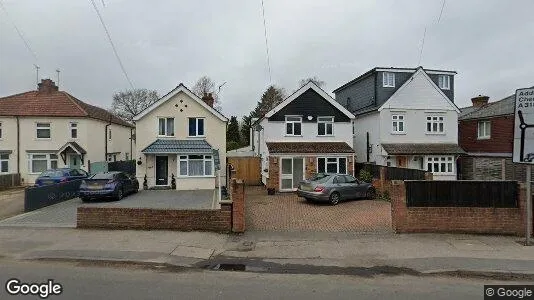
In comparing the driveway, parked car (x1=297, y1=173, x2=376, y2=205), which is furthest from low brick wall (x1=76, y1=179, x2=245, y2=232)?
parked car (x1=297, y1=173, x2=376, y2=205)

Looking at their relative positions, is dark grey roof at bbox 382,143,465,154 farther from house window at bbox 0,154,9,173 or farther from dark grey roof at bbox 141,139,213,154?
house window at bbox 0,154,9,173

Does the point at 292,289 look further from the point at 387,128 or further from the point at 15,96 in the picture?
the point at 15,96

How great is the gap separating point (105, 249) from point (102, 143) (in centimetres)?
2463

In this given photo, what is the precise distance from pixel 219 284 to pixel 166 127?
18.5 m

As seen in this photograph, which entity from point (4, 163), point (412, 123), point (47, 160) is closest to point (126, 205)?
point (47, 160)

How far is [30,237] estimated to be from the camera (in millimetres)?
10211

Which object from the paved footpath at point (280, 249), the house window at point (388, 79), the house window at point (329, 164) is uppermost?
the house window at point (388, 79)

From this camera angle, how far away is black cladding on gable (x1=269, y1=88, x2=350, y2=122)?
23938 millimetres

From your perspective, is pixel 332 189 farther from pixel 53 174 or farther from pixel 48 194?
pixel 53 174

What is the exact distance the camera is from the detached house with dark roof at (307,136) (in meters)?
22.5

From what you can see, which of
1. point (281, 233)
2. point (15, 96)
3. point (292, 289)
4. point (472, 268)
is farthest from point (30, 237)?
point (15, 96)

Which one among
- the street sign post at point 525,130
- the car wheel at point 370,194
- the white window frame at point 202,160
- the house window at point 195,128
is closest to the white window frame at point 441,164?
the car wheel at point 370,194

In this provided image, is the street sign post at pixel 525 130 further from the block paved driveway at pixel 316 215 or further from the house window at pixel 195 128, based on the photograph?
the house window at pixel 195 128

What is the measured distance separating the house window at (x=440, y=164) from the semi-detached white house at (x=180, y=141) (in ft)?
46.6
